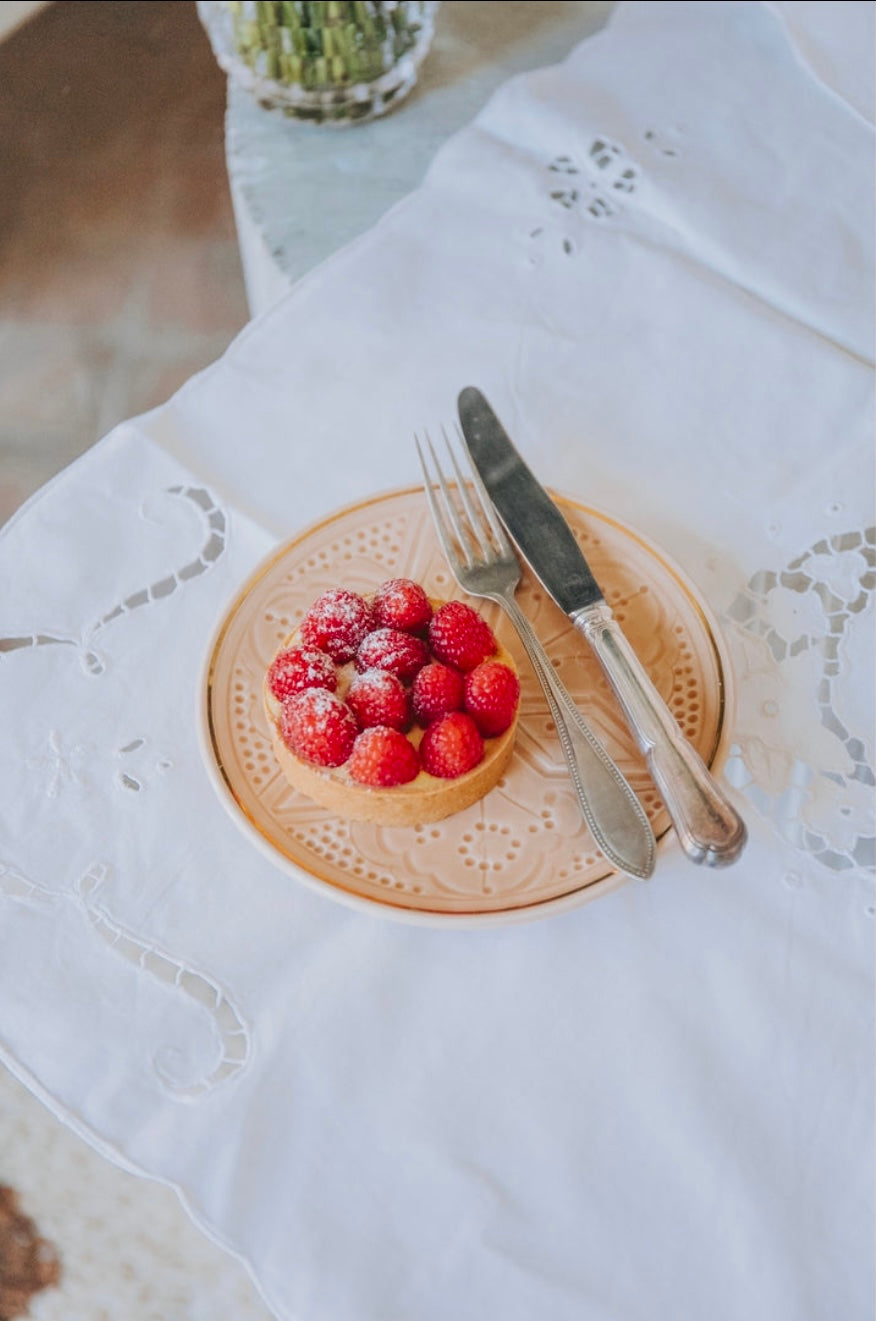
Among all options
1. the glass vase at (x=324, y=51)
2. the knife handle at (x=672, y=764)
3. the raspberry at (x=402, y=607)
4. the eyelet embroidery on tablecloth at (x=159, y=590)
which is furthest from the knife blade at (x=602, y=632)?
the glass vase at (x=324, y=51)

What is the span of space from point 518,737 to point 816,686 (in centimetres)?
22

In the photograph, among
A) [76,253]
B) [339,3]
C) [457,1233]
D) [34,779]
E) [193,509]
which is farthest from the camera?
[76,253]

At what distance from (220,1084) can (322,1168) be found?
0.07 metres

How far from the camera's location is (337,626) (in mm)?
740

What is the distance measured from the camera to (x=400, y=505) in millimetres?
859

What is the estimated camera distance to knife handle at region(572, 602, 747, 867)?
2.18 feet

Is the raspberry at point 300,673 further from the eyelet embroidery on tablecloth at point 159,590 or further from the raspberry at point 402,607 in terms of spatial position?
the eyelet embroidery on tablecloth at point 159,590

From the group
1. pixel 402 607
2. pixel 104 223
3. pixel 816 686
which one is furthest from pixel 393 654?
pixel 104 223

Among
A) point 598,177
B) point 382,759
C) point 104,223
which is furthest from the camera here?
point 104,223

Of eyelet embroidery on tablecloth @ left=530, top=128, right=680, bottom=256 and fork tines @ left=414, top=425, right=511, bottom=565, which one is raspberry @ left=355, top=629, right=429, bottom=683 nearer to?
fork tines @ left=414, top=425, right=511, bottom=565

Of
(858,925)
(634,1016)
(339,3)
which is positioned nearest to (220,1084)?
(634,1016)

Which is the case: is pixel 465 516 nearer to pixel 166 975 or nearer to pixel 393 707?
pixel 393 707

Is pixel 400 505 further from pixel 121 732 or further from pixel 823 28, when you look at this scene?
pixel 823 28

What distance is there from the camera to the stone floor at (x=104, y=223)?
67.3 inches
